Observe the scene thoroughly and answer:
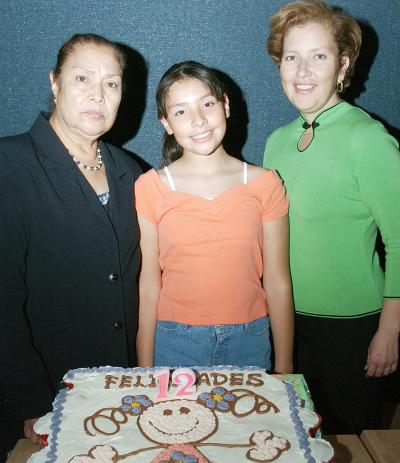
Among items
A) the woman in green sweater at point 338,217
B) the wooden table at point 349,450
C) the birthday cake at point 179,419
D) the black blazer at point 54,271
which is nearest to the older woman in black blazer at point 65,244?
the black blazer at point 54,271

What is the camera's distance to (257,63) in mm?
2248

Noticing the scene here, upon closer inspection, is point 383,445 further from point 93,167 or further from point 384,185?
point 93,167

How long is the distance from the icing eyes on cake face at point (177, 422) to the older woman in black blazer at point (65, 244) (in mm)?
543

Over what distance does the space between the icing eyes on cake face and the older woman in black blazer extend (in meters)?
0.54

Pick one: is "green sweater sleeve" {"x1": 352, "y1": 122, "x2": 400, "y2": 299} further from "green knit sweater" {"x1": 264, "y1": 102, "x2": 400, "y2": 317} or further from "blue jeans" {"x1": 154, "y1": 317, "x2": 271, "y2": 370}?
"blue jeans" {"x1": 154, "y1": 317, "x2": 271, "y2": 370}

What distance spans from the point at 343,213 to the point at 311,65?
563 millimetres

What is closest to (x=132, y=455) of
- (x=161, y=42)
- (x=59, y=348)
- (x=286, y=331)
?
(x=59, y=348)

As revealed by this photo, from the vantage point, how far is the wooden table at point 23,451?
120cm

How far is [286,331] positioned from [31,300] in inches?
37.6

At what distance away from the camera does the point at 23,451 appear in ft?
4.04

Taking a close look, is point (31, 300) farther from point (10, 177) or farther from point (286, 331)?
point (286, 331)

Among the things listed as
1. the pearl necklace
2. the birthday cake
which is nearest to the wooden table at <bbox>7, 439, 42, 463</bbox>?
the birthday cake

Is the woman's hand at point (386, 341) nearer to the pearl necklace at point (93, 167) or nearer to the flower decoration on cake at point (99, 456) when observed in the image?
the flower decoration on cake at point (99, 456)

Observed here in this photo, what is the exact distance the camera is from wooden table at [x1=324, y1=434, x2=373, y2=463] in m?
1.25
